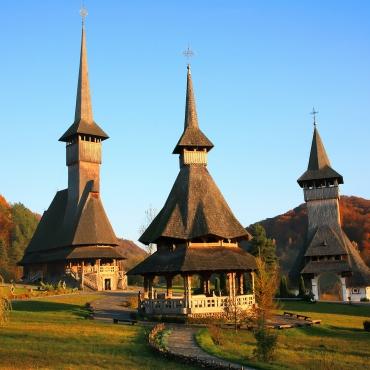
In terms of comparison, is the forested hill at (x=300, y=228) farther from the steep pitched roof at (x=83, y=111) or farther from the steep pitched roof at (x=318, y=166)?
the steep pitched roof at (x=83, y=111)

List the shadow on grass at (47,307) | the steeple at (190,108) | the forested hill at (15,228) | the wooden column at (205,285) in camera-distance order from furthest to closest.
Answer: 1. the forested hill at (15,228)
2. the steeple at (190,108)
3. the wooden column at (205,285)
4. the shadow on grass at (47,307)

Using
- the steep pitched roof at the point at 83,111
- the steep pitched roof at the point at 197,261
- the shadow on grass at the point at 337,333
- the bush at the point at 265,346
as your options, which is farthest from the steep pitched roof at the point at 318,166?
the bush at the point at 265,346

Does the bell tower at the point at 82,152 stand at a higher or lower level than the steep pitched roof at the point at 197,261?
higher

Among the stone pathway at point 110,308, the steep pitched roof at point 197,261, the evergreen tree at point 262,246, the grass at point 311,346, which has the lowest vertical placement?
the grass at point 311,346

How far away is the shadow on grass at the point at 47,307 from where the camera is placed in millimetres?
38466

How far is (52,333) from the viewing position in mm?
27719

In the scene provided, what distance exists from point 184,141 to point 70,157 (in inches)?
1217

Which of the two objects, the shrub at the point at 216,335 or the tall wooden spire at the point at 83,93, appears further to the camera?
the tall wooden spire at the point at 83,93

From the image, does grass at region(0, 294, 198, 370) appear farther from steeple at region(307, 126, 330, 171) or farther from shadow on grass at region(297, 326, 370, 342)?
steeple at region(307, 126, 330, 171)

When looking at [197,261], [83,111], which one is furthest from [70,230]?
[197,261]

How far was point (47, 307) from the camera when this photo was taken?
133ft

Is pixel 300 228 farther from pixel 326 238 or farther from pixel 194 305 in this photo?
pixel 194 305

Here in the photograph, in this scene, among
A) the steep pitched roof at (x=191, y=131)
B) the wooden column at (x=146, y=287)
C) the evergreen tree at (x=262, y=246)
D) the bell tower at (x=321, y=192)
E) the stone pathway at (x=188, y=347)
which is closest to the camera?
the stone pathway at (x=188, y=347)

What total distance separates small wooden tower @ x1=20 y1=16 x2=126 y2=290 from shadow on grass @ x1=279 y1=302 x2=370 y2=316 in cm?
2158
